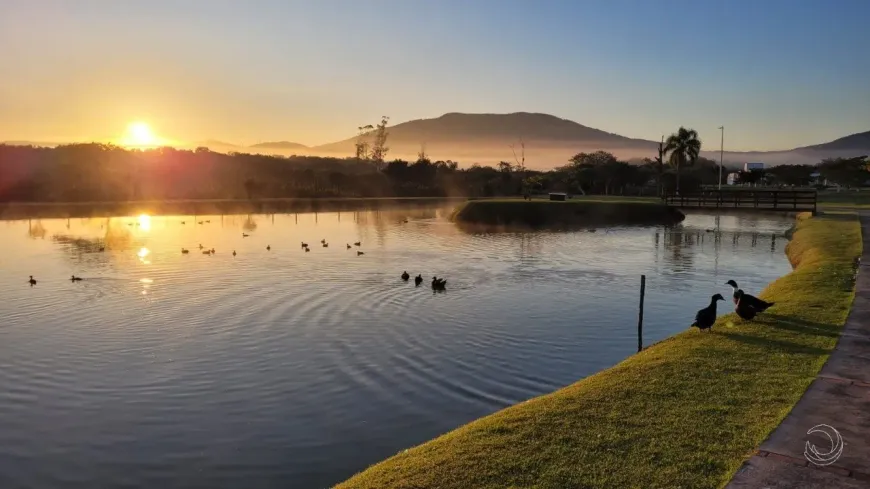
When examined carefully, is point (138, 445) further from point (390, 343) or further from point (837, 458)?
point (837, 458)

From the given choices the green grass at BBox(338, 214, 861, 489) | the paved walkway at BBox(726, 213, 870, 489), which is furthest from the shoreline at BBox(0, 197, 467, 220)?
the paved walkway at BBox(726, 213, 870, 489)

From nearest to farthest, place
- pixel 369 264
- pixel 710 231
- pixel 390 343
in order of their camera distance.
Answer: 1. pixel 390 343
2. pixel 369 264
3. pixel 710 231

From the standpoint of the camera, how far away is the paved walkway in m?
5.81

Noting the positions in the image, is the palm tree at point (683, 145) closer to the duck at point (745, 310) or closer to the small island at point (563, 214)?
the small island at point (563, 214)

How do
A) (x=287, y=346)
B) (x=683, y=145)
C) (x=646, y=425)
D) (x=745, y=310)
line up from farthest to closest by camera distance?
(x=683, y=145) → (x=287, y=346) → (x=745, y=310) → (x=646, y=425)

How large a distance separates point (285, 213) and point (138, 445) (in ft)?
197

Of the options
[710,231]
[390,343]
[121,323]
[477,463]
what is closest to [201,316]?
[121,323]

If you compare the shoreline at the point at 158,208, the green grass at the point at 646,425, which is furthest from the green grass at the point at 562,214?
the green grass at the point at 646,425

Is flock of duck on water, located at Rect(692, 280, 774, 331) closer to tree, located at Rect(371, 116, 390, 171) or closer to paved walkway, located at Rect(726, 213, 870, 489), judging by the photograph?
paved walkway, located at Rect(726, 213, 870, 489)

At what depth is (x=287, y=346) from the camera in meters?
15.1

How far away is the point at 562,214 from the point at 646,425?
48.7 metres

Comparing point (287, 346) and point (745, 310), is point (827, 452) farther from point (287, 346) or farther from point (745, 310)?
point (287, 346)

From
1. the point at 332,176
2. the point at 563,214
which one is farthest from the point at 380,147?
the point at 563,214

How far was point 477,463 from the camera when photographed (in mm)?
6641
